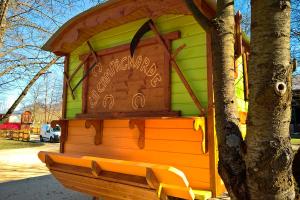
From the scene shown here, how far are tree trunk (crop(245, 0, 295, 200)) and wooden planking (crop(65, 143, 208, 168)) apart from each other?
177 cm

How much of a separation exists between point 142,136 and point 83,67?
6.28 ft

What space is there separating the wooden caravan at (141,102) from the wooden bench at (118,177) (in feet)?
0.04

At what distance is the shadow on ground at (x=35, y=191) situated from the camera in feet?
22.9

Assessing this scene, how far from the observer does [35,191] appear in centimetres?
761

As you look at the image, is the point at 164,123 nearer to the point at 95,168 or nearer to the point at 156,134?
the point at 156,134

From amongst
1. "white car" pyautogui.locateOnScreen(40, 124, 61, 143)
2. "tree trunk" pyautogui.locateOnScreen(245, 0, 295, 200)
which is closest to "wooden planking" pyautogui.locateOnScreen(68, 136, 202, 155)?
"tree trunk" pyautogui.locateOnScreen(245, 0, 295, 200)

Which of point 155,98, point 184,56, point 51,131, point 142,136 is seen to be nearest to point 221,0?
point 184,56

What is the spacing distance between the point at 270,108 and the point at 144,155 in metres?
2.61

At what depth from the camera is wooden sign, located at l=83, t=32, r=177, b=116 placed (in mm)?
4090

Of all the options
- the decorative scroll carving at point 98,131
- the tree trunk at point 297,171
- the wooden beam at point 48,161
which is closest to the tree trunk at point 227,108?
the tree trunk at point 297,171

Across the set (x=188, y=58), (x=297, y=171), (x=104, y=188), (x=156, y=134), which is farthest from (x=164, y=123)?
(x=297, y=171)

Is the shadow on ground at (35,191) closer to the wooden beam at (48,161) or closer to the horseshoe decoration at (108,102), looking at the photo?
the wooden beam at (48,161)

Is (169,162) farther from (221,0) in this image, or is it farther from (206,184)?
(221,0)

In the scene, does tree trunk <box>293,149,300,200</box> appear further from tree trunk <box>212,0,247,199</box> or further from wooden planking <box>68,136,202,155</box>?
wooden planking <box>68,136,202,155</box>
